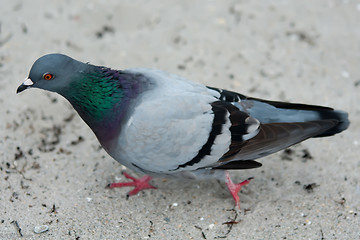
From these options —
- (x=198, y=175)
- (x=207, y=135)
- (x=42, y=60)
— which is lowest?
(x=198, y=175)

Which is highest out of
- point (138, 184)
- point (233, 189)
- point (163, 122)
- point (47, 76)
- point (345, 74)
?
point (47, 76)

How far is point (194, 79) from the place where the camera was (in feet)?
19.1

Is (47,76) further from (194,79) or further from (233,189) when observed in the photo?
(194,79)

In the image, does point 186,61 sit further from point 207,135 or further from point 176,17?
point 207,135

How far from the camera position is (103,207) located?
440 centimetres

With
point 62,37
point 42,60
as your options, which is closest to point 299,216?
point 42,60

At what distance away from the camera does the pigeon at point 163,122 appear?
12.7 ft

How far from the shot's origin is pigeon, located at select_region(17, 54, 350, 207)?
388 cm

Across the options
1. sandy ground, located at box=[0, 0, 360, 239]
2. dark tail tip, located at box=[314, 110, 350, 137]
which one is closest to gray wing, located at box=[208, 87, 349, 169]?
dark tail tip, located at box=[314, 110, 350, 137]

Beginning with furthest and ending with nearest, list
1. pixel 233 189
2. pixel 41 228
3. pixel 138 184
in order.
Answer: pixel 138 184 < pixel 233 189 < pixel 41 228

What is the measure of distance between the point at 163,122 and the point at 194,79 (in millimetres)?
2029

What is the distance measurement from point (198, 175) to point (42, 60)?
5.38ft

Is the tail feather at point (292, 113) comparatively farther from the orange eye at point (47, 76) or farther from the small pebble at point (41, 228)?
the small pebble at point (41, 228)

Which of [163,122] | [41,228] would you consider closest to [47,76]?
[163,122]
